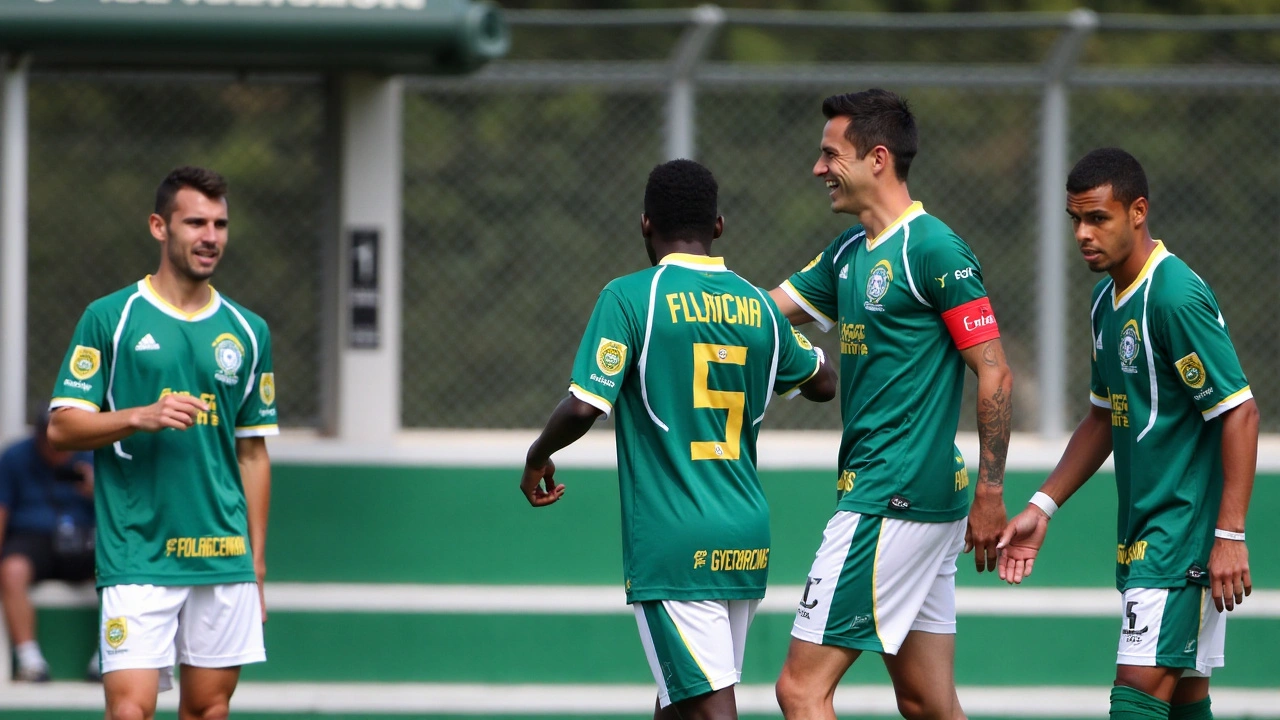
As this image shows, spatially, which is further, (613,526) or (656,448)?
(613,526)

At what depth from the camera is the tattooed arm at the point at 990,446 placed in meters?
4.55

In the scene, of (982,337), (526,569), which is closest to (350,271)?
(526,569)

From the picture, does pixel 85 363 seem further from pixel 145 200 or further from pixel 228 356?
pixel 145 200

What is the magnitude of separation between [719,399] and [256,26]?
3.85m

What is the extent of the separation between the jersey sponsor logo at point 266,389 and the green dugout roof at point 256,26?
7.57 ft

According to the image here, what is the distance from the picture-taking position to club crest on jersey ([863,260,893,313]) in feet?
15.6

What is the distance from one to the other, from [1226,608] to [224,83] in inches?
233

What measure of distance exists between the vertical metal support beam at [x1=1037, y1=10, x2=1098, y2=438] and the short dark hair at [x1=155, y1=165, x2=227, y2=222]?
4774mm

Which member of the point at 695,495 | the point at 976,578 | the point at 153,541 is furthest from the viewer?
the point at 976,578

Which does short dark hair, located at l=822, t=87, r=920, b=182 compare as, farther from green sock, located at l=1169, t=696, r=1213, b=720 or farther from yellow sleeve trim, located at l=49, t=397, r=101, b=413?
yellow sleeve trim, located at l=49, t=397, r=101, b=413

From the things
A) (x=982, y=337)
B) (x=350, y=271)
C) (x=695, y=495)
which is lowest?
A: (x=695, y=495)

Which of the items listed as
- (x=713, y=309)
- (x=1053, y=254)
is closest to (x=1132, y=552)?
(x=713, y=309)

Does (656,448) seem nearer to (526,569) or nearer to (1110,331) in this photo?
(1110,331)

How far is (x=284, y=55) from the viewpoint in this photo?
24.8 ft
